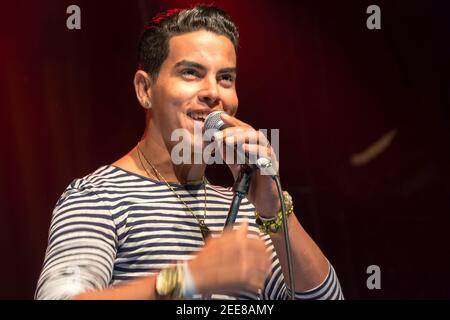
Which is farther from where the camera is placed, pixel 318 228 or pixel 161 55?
pixel 318 228

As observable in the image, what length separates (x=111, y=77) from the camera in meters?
2.36

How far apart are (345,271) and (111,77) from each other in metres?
1.14

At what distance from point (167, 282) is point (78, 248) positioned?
0.83 feet

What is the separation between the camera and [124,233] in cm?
159

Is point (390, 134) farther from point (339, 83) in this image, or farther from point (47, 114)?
point (47, 114)

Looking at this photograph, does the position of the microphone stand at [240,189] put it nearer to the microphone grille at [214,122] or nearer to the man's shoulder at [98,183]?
the microphone grille at [214,122]

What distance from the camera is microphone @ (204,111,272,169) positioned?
4.67 feet

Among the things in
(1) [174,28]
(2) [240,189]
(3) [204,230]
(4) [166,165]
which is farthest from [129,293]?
(1) [174,28]

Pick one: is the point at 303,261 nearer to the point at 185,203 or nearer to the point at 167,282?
the point at 185,203

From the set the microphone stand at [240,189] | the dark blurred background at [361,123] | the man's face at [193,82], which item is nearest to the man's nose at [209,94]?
the man's face at [193,82]

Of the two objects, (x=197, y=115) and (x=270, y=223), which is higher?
(x=197, y=115)

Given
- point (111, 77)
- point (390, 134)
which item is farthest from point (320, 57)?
point (111, 77)

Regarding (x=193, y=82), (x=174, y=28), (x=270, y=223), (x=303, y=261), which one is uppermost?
(x=174, y=28)

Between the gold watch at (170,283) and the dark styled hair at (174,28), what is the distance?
672 mm
